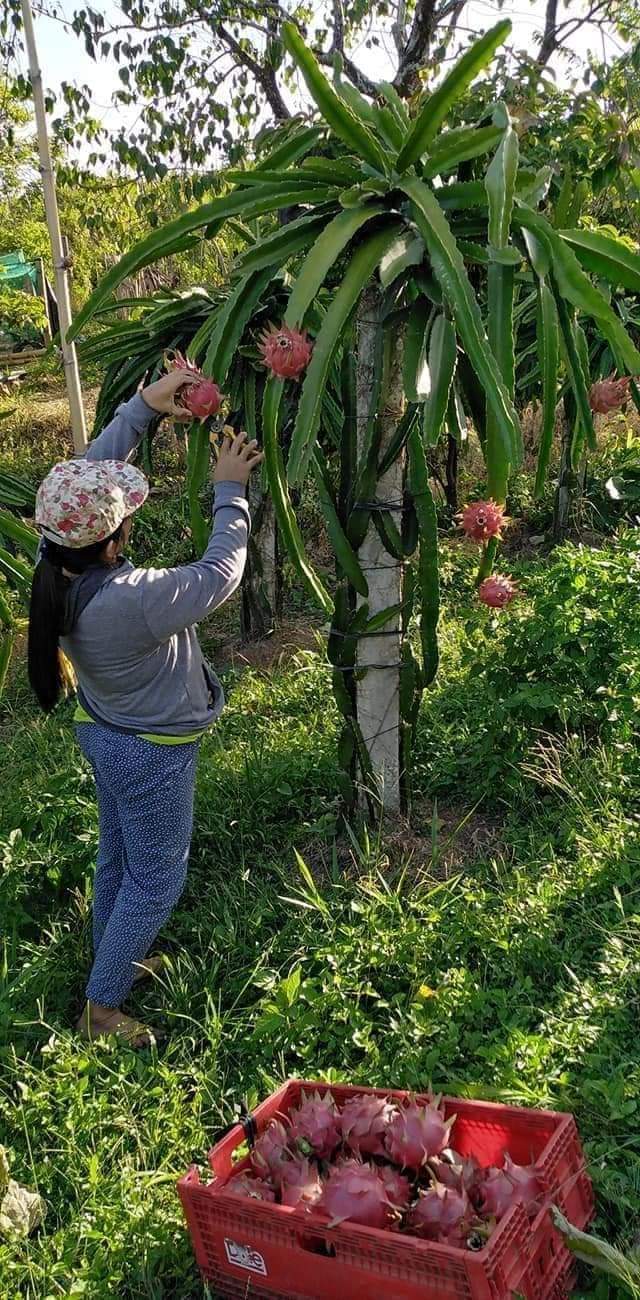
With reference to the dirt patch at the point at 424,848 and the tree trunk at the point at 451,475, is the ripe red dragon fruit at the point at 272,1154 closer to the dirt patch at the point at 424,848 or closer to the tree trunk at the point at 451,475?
the dirt patch at the point at 424,848

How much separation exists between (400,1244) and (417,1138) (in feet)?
0.67

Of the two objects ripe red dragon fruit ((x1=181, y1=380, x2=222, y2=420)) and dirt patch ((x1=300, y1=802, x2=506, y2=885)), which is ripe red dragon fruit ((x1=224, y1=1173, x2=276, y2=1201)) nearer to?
dirt patch ((x1=300, y1=802, x2=506, y2=885))

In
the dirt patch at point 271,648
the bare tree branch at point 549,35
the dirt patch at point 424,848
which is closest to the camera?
the dirt patch at point 424,848

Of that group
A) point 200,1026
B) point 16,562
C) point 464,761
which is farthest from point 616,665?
point 16,562

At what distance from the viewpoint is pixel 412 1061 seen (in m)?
2.16

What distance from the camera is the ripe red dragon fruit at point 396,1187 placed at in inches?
62.2

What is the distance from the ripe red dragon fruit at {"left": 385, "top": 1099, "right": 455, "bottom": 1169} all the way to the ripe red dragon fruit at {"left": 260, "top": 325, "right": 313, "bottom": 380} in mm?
1525

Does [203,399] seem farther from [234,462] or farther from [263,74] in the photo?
[263,74]

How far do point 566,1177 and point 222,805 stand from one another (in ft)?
5.72

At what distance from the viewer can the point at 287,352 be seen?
89.1 inches

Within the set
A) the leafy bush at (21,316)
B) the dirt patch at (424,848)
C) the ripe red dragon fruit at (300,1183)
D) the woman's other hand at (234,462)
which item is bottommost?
the ripe red dragon fruit at (300,1183)

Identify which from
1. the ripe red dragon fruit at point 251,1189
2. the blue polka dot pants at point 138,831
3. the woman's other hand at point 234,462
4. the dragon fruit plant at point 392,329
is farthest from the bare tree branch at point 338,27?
the ripe red dragon fruit at point 251,1189

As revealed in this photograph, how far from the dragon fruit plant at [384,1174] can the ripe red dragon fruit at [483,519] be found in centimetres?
129

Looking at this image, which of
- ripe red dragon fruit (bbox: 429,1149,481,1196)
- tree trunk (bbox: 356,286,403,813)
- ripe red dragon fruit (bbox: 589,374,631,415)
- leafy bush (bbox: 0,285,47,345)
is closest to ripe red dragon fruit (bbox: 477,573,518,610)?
tree trunk (bbox: 356,286,403,813)
